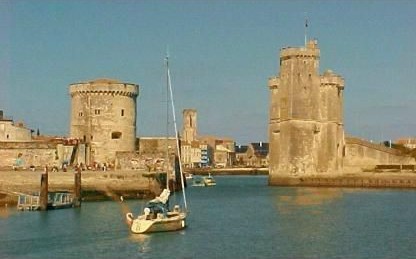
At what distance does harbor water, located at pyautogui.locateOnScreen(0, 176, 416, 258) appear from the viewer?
2202 cm

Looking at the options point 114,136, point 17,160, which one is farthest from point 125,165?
point 17,160

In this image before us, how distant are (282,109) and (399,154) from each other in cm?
1401

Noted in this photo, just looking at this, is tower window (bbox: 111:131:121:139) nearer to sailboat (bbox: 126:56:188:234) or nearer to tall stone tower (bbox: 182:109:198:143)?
sailboat (bbox: 126:56:188:234)

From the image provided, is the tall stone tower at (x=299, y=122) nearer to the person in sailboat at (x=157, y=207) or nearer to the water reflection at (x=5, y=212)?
the water reflection at (x=5, y=212)

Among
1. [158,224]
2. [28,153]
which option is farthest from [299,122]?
[158,224]

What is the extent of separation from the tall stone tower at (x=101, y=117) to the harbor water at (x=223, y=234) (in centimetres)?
884

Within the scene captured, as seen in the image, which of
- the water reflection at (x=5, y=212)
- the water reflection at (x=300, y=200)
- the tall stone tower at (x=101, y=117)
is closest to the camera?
the water reflection at (x=5, y=212)

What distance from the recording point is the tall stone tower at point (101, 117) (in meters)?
45.6

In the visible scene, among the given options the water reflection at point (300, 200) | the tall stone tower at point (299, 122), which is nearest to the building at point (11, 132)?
the water reflection at point (300, 200)

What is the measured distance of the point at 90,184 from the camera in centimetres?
3791

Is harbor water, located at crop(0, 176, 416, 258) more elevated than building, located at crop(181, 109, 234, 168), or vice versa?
building, located at crop(181, 109, 234, 168)

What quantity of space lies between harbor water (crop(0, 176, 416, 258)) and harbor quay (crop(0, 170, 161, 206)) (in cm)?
120

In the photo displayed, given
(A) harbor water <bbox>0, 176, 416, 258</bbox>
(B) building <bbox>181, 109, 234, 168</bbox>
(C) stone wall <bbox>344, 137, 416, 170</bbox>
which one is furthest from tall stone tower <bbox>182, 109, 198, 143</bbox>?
(A) harbor water <bbox>0, 176, 416, 258</bbox>

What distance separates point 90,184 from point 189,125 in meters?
109
